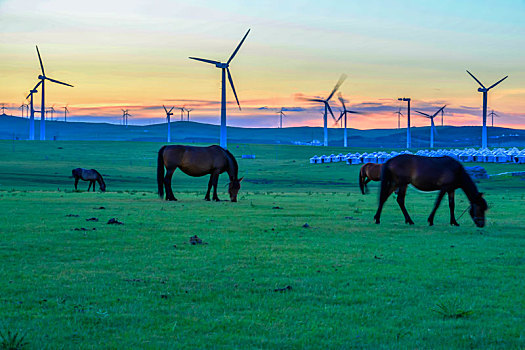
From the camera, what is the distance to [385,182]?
21422 mm

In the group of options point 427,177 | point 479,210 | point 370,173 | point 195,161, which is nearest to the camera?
point 479,210

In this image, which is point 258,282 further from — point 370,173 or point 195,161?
point 370,173

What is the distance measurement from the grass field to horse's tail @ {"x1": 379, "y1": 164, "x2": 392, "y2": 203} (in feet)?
3.91

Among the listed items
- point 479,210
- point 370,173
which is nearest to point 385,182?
point 479,210

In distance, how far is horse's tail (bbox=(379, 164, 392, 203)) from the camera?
21359 mm

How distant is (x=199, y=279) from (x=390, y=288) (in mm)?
3574

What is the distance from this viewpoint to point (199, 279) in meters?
11.4

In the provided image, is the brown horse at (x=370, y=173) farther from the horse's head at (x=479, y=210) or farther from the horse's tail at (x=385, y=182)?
the horse's head at (x=479, y=210)

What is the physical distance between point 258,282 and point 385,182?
37.2 feet

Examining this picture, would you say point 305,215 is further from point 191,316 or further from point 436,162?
point 191,316

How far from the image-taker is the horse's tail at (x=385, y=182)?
2136 centimetres

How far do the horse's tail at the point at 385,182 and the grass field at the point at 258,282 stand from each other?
1.19 meters

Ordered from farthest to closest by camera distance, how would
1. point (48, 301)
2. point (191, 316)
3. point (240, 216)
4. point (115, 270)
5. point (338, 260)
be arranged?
point (240, 216), point (338, 260), point (115, 270), point (48, 301), point (191, 316)

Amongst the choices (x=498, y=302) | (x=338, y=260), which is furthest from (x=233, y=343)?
(x=338, y=260)
